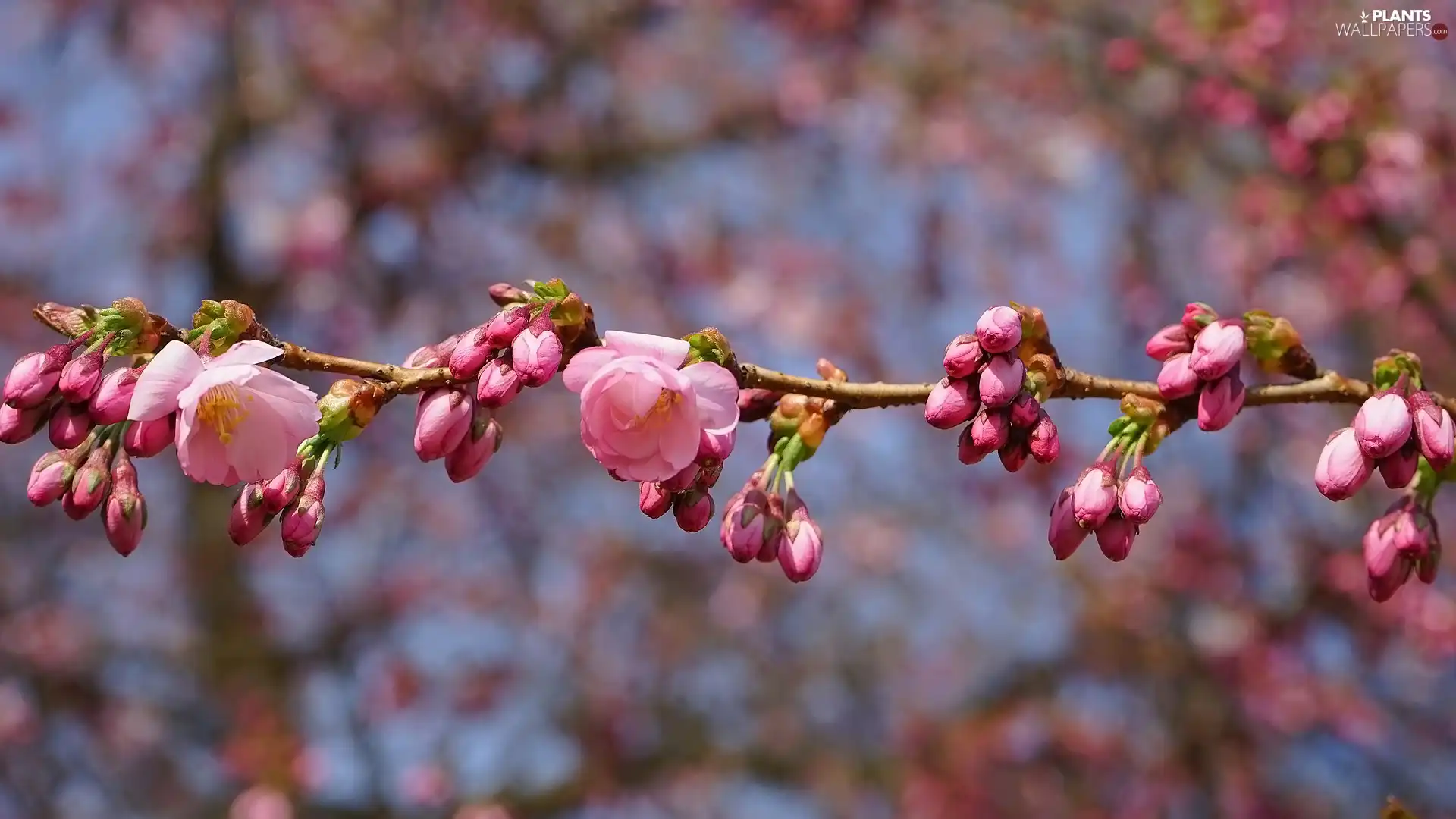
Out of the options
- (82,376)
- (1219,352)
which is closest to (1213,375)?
(1219,352)

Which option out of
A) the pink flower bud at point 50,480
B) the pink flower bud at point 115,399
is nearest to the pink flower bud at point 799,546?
the pink flower bud at point 115,399

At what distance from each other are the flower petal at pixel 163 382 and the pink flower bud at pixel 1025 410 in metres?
1.01

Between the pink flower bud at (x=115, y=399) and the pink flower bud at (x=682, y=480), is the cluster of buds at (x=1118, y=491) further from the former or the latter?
the pink flower bud at (x=115, y=399)

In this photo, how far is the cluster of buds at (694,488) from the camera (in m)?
1.40

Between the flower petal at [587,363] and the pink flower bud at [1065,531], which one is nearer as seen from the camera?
the flower petal at [587,363]

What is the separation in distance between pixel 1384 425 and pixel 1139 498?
0.32 m

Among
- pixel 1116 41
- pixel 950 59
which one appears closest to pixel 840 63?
pixel 950 59

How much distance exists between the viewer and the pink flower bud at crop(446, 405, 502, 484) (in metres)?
1.47

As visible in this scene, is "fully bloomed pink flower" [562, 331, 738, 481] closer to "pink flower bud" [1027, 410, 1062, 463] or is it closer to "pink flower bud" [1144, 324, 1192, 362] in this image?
"pink flower bud" [1027, 410, 1062, 463]

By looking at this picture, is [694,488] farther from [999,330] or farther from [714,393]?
[999,330]

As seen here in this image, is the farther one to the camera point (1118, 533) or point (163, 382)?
point (1118, 533)

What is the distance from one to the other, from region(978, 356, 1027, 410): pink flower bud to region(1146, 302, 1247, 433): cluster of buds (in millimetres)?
242

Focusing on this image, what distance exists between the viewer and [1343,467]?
155cm

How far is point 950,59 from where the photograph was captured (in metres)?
7.59
